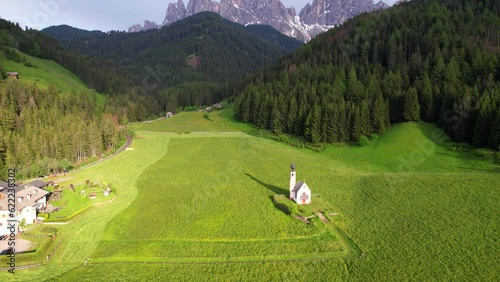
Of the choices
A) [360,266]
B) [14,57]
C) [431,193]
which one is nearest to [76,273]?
[360,266]

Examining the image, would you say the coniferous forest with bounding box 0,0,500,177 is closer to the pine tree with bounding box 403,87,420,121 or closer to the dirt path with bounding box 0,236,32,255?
the pine tree with bounding box 403,87,420,121

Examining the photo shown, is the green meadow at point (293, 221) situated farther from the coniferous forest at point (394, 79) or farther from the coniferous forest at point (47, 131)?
the coniferous forest at point (47, 131)

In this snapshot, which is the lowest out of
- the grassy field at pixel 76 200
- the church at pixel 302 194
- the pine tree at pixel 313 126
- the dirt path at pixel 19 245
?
the dirt path at pixel 19 245

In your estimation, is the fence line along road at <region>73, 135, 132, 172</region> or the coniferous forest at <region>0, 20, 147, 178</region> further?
the fence line along road at <region>73, 135, 132, 172</region>

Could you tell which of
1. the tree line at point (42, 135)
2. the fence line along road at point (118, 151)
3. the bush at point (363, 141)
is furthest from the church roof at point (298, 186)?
the tree line at point (42, 135)

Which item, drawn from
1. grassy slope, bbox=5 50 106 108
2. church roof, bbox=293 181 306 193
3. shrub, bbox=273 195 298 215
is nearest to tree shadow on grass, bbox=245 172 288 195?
shrub, bbox=273 195 298 215

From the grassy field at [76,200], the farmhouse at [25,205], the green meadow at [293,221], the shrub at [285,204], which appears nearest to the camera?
the green meadow at [293,221]
